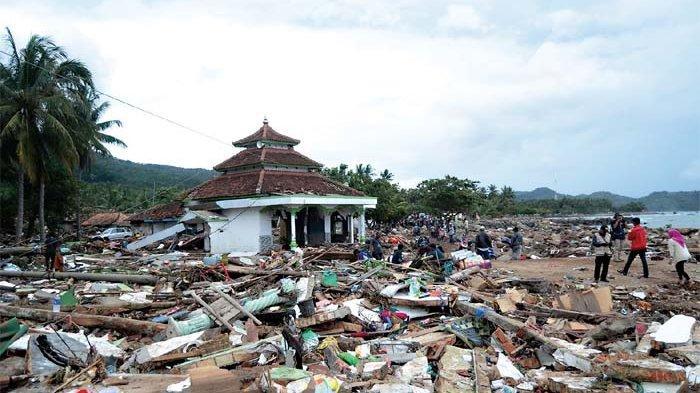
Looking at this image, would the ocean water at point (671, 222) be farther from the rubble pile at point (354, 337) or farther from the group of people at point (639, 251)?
the rubble pile at point (354, 337)

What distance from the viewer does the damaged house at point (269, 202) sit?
22703 millimetres

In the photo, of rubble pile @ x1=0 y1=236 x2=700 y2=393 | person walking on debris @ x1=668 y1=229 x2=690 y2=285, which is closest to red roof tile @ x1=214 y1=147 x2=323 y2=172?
rubble pile @ x1=0 y1=236 x2=700 y2=393

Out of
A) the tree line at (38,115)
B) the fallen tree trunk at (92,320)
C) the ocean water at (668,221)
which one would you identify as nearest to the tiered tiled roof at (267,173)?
the tree line at (38,115)

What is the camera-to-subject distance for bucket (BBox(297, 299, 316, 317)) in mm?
8859

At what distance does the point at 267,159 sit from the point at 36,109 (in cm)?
1053

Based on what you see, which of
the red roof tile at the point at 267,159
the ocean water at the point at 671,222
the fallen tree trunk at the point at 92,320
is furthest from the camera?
the ocean water at the point at 671,222

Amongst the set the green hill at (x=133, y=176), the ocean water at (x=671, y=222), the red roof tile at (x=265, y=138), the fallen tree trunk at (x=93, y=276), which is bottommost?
the ocean water at (x=671, y=222)

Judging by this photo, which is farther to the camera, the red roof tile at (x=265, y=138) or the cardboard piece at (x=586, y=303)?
the red roof tile at (x=265, y=138)

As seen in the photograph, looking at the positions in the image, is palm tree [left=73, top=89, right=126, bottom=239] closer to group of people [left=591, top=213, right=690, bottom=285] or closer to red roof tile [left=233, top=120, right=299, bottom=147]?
red roof tile [left=233, top=120, right=299, bottom=147]

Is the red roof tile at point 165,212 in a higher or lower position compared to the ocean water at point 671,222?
higher

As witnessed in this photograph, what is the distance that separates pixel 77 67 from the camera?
2739 cm

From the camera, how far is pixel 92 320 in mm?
8281

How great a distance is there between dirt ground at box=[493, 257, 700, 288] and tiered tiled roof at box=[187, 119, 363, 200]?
11108 millimetres

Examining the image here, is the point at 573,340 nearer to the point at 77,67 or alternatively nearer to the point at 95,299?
the point at 95,299
